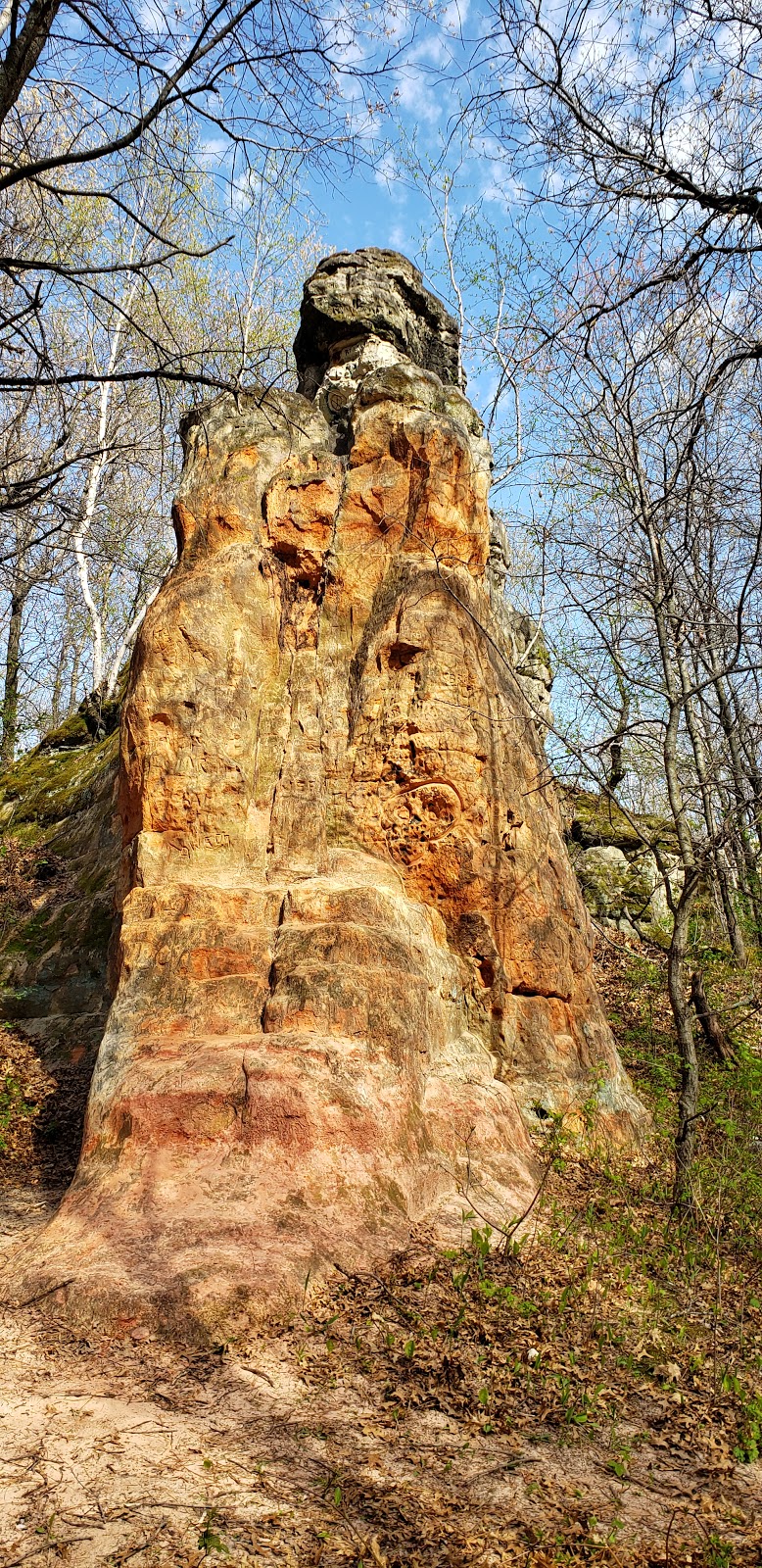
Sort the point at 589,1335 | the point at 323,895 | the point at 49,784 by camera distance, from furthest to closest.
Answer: the point at 49,784
the point at 323,895
the point at 589,1335

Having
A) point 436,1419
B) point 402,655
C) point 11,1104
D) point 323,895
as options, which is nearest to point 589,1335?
point 436,1419

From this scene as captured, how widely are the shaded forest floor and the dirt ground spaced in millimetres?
10

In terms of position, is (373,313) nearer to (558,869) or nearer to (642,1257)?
(558,869)

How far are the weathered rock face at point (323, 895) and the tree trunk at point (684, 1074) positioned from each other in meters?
1.13

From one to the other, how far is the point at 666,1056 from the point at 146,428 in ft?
58.0

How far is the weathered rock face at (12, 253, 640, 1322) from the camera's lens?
587 centimetres

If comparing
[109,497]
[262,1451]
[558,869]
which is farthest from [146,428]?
[262,1451]

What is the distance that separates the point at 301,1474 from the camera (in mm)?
3832

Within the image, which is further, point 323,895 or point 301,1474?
point 323,895

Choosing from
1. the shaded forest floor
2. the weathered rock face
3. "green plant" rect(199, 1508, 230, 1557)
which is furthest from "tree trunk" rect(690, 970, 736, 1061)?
"green plant" rect(199, 1508, 230, 1557)

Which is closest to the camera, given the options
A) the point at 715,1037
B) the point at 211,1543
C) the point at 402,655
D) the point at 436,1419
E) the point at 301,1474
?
the point at 211,1543

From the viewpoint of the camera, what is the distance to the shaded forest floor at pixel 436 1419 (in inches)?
137

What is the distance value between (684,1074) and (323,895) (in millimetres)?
3148

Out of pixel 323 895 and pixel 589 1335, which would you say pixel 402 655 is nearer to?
pixel 323 895
